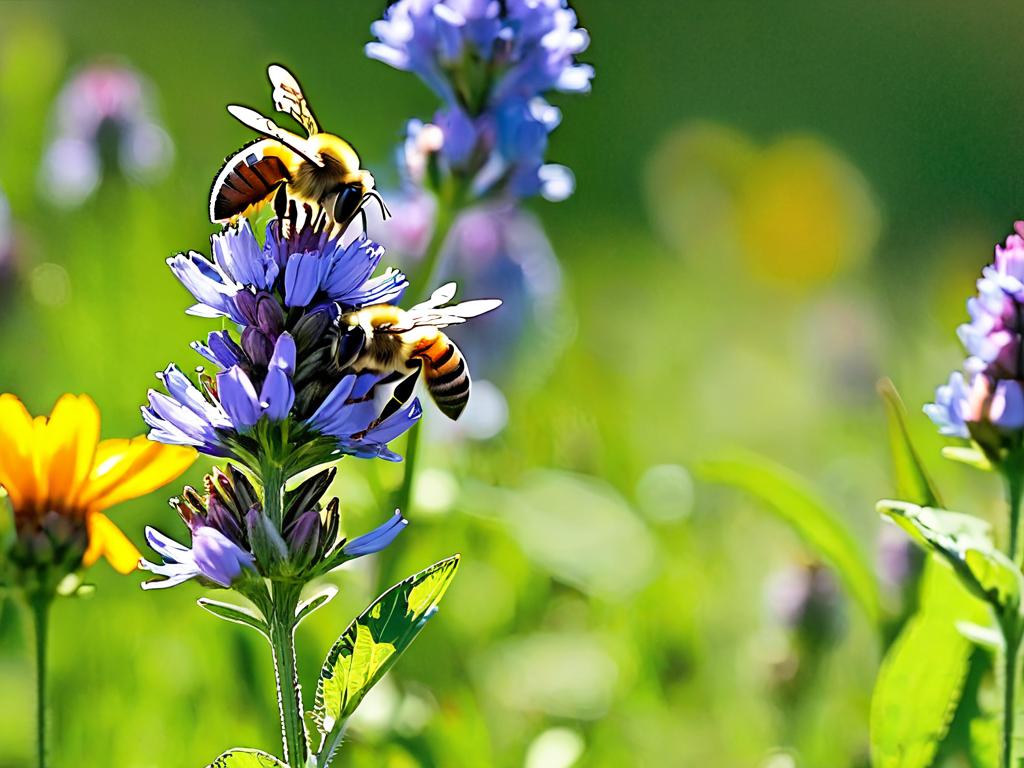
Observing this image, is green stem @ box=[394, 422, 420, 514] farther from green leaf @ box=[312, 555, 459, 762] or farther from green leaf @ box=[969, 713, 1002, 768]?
green leaf @ box=[969, 713, 1002, 768]

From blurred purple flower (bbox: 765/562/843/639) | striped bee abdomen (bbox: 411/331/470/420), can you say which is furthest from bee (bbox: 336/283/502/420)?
blurred purple flower (bbox: 765/562/843/639)

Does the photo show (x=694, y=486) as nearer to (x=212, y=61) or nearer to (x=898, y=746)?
(x=898, y=746)

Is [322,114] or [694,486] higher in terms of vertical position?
[322,114]

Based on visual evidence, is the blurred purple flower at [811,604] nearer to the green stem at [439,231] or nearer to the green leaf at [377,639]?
the green stem at [439,231]

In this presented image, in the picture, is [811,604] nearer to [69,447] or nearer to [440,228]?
[440,228]

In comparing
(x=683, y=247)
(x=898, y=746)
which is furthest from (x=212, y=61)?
(x=898, y=746)

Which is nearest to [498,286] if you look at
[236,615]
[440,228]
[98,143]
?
[98,143]
